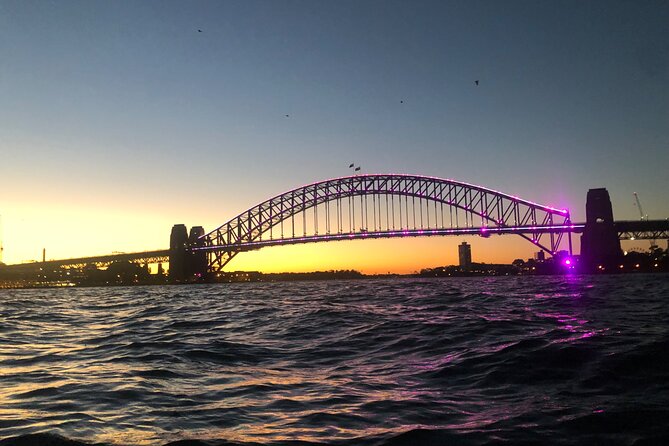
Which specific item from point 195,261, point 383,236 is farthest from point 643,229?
point 195,261

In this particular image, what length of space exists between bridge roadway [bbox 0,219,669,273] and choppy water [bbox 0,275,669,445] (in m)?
73.5

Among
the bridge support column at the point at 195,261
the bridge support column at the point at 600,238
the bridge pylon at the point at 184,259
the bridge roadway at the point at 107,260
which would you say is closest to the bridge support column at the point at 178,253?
Answer: the bridge pylon at the point at 184,259

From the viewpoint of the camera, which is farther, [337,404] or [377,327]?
[377,327]

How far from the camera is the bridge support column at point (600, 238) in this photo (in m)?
88.2

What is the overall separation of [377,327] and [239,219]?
11061 cm

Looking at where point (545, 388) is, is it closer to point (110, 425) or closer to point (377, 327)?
point (110, 425)

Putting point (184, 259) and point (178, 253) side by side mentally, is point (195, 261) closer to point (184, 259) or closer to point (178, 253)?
point (184, 259)

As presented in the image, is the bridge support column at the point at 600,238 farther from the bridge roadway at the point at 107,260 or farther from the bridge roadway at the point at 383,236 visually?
the bridge roadway at the point at 107,260

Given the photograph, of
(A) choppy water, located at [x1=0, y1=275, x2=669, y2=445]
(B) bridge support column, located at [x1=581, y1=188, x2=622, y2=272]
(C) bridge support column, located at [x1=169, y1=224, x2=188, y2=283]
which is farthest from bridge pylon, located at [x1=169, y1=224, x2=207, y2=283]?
(A) choppy water, located at [x1=0, y1=275, x2=669, y2=445]

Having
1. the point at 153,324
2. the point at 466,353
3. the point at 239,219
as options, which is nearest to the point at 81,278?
the point at 239,219

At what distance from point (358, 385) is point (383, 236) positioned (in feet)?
260

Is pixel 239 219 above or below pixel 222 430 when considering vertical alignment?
above

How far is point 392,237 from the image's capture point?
8588 cm

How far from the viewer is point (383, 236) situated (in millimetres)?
85438
